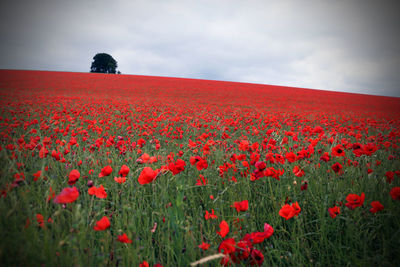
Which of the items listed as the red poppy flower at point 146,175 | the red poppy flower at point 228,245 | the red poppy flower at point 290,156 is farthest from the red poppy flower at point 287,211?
the red poppy flower at point 146,175

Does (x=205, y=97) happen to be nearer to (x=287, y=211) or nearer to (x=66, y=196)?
(x=287, y=211)

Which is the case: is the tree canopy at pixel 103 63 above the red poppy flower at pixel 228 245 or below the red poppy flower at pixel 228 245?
above

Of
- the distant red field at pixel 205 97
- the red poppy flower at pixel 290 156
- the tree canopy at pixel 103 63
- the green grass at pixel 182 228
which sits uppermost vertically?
the tree canopy at pixel 103 63

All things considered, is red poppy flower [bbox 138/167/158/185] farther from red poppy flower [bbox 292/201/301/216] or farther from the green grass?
red poppy flower [bbox 292/201/301/216]

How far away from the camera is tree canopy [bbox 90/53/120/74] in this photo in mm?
48219

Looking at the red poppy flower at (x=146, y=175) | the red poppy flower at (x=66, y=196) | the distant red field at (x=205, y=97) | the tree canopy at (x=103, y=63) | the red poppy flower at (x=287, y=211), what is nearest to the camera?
the red poppy flower at (x=66, y=196)

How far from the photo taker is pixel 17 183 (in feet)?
3.45

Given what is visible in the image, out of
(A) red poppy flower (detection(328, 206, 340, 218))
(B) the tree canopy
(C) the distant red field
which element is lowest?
(A) red poppy flower (detection(328, 206, 340, 218))

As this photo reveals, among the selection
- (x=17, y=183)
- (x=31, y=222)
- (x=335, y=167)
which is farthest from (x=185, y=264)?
(x=335, y=167)

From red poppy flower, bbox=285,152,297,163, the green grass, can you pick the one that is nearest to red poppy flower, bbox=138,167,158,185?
the green grass

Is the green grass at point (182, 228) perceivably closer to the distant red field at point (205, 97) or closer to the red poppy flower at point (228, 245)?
the red poppy flower at point (228, 245)

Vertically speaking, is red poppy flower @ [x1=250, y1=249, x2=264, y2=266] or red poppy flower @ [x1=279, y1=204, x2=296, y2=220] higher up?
red poppy flower @ [x1=279, y1=204, x2=296, y2=220]

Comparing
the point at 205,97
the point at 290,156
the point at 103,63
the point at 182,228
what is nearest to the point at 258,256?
the point at 182,228

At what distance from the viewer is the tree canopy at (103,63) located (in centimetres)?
4822
